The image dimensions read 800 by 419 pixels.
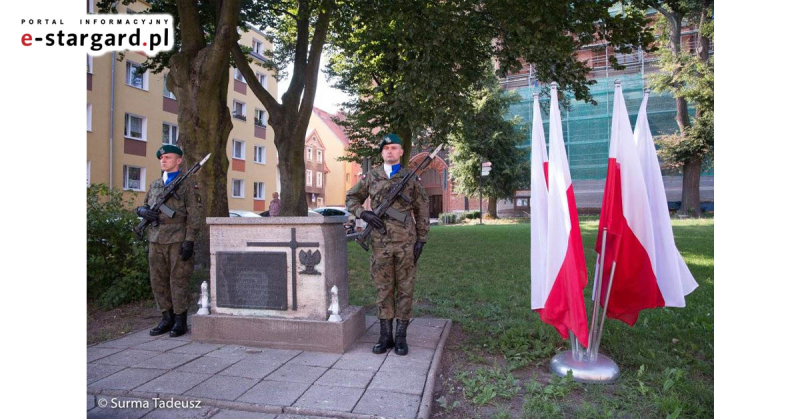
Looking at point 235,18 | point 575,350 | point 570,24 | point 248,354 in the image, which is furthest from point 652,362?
point 235,18

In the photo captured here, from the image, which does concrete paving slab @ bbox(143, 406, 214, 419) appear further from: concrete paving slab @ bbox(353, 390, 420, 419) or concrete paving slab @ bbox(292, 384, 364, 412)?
concrete paving slab @ bbox(353, 390, 420, 419)

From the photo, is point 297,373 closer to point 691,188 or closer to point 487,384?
point 487,384

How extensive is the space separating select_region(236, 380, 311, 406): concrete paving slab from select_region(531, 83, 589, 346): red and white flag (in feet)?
6.75

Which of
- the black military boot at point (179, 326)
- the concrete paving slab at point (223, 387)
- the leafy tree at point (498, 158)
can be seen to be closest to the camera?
the concrete paving slab at point (223, 387)

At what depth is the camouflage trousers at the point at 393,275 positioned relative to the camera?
177 inches

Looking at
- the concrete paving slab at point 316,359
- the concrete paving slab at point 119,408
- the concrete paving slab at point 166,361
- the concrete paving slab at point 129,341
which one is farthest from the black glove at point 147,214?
the concrete paving slab at point 316,359

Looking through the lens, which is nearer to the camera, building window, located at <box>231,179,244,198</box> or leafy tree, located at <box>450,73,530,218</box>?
building window, located at <box>231,179,244,198</box>

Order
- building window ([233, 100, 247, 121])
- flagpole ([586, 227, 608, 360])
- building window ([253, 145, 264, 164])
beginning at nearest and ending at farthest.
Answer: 1. flagpole ([586, 227, 608, 360])
2. building window ([233, 100, 247, 121])
3. building window ([253, 145, 264, 164])

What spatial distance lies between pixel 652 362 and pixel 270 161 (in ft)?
109

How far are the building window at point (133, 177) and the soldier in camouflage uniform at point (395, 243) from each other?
2242cm

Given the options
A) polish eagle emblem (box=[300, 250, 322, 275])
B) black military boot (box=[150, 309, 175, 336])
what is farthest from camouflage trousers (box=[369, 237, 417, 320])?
black military boot (box=[150, 309, 175, 336])

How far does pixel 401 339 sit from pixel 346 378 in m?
0.85

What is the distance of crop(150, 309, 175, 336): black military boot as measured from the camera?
5023mm

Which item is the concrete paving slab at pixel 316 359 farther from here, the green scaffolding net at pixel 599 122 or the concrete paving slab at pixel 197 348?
the green scaffolding net at pixel 599 122
